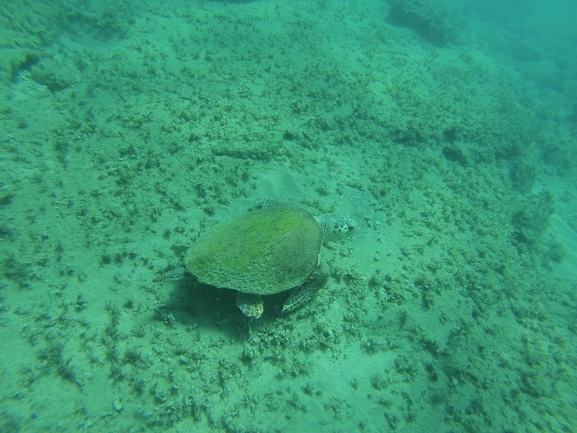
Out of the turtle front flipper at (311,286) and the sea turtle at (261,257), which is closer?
the sea turtle at (261,257)

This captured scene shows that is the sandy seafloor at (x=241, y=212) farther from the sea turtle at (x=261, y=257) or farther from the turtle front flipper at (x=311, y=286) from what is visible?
the sea turtle at (x=261, y=257)

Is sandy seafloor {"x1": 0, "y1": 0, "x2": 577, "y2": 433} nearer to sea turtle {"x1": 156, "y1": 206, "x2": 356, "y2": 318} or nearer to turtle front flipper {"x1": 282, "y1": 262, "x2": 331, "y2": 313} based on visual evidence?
turtle front flipper {"x1": 282, "y1": 262, "x2": 331, "y2": 313}

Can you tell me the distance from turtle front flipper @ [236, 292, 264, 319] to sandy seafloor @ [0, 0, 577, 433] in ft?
1.46

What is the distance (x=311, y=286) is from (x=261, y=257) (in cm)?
107

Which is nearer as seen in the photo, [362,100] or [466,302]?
[466,302]

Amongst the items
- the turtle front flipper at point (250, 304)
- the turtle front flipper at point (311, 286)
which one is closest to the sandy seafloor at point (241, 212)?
the turtle front flipper at point (311, 286)

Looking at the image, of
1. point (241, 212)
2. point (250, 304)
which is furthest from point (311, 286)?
point (241, 212)

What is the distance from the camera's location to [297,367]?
3.81m

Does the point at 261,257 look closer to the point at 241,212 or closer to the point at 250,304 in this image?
the point at 250,304

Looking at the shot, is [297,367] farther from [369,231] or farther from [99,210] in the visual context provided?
[99,210]

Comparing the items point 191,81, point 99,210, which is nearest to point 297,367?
point 99,210

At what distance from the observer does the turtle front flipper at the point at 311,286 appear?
13.2ft

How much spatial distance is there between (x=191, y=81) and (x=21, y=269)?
229 inches

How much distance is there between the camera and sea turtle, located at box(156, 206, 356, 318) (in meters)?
3.49
